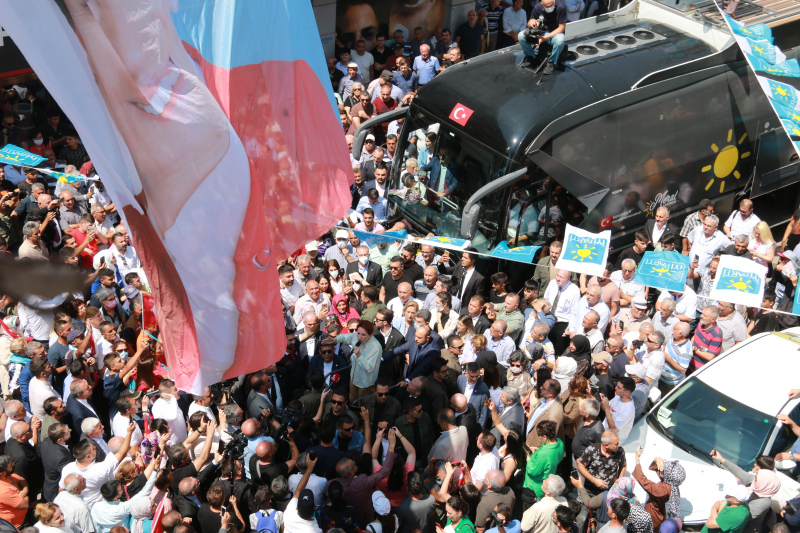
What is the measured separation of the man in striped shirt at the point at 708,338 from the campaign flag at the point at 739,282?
7.6 inches

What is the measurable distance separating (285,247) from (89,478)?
2.93m

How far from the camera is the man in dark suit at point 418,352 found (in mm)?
8203

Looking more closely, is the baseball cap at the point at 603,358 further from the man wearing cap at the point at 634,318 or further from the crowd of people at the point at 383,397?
the man wearing cap at the point at 634,318

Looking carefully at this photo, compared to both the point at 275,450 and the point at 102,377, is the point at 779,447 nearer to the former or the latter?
the point at 275,450

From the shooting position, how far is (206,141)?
14.0 feet

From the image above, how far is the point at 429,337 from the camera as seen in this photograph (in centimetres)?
832

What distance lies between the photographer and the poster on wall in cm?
1658

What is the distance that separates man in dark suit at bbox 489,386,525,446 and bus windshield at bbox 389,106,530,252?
3.02 metres

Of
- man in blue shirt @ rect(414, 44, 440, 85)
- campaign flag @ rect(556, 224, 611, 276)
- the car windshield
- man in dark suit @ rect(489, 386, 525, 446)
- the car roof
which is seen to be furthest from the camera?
man in blue shirt @ rect(414, 44, 440, 85)

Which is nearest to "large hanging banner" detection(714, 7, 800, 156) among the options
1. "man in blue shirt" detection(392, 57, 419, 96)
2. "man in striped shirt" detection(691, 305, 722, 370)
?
"man in striped shirt" detection(691, 305, 722, 370)

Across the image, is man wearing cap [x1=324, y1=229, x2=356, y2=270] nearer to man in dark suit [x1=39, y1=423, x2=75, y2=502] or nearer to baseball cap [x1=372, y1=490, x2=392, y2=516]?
man in dark suit [x1=39, y1=423, x2=75, y2=502]

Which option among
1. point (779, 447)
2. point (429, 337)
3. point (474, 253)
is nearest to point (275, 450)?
point (429, 337)

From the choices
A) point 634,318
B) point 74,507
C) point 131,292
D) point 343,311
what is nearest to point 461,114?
point 343,311

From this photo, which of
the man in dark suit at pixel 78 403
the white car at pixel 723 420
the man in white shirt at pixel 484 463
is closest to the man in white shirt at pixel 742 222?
the white car at pixel 723 420
